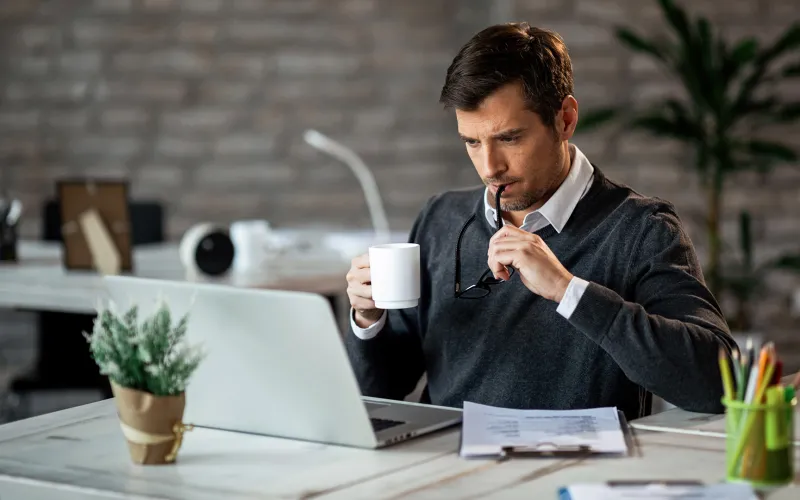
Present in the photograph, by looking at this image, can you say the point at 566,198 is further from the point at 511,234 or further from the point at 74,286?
the point at 74,286

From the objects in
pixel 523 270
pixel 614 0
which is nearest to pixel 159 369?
pixel 523 270

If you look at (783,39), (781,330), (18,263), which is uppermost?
(783,39)

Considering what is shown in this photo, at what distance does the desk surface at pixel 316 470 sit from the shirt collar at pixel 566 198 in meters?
0.49

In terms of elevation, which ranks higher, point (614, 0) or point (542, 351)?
point (614, 0)

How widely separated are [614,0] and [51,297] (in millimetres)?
2388

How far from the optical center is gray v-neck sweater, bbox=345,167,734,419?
5.11 ft

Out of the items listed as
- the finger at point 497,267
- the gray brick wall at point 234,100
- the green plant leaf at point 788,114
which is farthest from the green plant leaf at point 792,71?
the finger at point 497,267

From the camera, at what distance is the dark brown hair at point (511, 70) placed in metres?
1.76

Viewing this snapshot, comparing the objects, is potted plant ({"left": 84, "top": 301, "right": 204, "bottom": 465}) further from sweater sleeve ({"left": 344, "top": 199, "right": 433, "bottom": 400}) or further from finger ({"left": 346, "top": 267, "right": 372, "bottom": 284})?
sweater sleeve ({"left": 344, "top": 199, "right": 433, "bottom": 400})

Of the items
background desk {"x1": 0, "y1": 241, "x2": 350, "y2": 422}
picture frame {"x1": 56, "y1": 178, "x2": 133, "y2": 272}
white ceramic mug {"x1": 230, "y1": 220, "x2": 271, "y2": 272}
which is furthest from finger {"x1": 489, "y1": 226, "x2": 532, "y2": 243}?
picture frame {"x1": 56, "y1": 178, "x2": 133, "y2": 272}

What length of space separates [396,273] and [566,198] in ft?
1.25

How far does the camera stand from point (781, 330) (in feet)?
14.0

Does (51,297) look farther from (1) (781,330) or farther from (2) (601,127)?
(1) (781,330)

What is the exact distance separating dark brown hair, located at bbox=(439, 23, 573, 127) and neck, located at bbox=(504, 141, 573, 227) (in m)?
0.08
